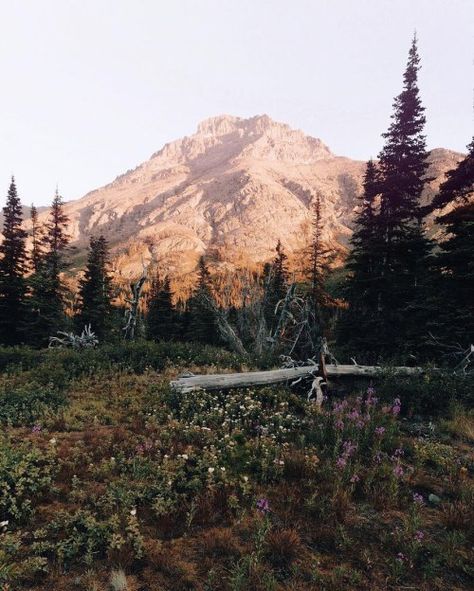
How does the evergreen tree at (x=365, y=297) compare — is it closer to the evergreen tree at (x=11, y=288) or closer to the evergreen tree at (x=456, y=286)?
the evergreen tree at (x=456, y=286)

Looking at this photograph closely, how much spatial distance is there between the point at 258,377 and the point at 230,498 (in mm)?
5904

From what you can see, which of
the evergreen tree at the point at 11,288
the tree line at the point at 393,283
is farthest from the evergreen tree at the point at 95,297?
the evergreen tree at the point at 11,288

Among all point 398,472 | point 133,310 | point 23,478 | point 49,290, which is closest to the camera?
point 23,478

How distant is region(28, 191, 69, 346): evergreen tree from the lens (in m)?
29.4

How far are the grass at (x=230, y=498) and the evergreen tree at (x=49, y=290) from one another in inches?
869

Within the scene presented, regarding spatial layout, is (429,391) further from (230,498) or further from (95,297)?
(95,297)

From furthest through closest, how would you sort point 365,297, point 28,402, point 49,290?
point 49,290
point 365,297
point 28,402

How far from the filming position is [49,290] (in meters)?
30.2

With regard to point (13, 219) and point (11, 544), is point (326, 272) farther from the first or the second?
point (11, 544)

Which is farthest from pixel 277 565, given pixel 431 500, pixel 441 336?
pixel 441 336

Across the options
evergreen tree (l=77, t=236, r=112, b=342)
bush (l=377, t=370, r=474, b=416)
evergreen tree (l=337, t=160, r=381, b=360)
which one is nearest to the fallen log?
bush (l=377, t=370, r=474, b=416)

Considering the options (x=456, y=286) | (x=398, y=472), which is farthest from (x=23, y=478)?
(x=456, y=286)

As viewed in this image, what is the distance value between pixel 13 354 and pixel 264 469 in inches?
518

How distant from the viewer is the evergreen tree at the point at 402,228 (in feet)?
55.5
